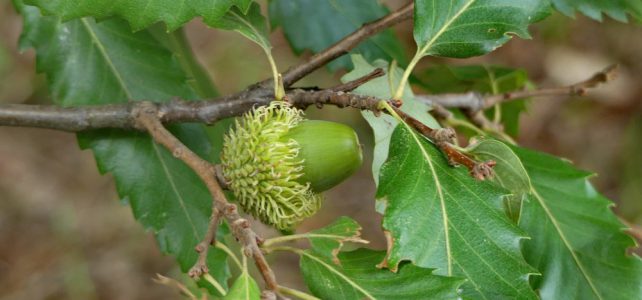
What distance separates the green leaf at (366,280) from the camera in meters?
1.12

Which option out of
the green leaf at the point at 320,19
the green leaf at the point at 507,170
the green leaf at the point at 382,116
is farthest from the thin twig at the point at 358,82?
the green leaf at the point at 320,19

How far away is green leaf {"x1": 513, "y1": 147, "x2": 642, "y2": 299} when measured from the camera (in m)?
1.37

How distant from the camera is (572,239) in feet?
4.70

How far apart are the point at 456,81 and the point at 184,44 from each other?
2.22 feet

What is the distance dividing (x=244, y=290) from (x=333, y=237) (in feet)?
0.73

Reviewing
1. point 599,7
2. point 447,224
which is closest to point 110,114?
point 447,224

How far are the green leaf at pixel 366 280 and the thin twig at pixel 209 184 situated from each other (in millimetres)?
106

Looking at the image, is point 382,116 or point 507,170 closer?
point 507,170

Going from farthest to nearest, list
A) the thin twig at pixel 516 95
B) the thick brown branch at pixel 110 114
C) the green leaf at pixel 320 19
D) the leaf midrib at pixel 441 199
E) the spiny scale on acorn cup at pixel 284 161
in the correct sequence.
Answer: the green leaf at pixel 320 19
the thin twig at pixel 516 95
the thick brown branch at pixel 110 114
the spiny scale on acorn cup at pixel 284 161
the leaf midrib at pixel 441 199

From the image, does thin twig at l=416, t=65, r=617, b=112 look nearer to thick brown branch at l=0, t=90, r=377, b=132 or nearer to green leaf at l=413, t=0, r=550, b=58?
green leaf at l=413, t=0, r=550, b=58

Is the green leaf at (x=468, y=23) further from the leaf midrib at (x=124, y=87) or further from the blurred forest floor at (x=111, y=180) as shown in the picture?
the blurred forest floor at (x=111, y=180)

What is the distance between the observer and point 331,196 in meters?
4.25

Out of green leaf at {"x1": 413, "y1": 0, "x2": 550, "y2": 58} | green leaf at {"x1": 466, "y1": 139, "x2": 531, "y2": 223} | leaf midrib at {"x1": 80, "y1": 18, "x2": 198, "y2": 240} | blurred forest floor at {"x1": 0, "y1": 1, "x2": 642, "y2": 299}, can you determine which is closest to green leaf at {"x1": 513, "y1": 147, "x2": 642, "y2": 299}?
green leaf at {"x1": 466, "y1": 139, "x2": 531, "y2": 223}

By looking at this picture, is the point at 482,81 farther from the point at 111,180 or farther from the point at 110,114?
the point at 111,180
